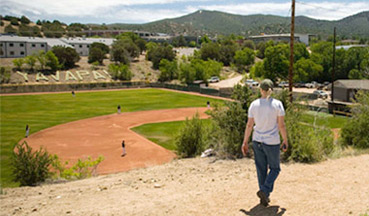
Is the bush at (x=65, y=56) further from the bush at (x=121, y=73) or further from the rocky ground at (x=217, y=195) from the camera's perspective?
the rocky ground at (x=217, y=195)

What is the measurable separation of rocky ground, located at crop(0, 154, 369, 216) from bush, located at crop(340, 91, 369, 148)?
8.49 m

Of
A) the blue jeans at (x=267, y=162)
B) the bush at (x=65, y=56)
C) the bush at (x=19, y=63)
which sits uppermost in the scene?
the bush at (x=65, y=56)

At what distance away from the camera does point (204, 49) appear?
123 m

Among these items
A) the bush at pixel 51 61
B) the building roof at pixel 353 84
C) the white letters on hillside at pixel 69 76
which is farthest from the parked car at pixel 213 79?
the building roof at pixel 353 84

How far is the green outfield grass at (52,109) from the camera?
104 ft

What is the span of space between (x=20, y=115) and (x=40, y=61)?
51.3 metres

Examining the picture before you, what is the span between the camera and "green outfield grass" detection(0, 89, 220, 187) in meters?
31.7

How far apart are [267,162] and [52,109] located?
45.4m

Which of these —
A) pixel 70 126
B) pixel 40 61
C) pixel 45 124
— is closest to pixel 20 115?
pixel 45 124

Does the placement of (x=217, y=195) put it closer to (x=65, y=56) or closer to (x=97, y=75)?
(x=97, y=75)

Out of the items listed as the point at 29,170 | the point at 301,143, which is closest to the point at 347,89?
the point at 301,143

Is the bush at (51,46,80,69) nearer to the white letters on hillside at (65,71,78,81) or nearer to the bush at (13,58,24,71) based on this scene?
the white letters on hillside at (65,71,78,81)

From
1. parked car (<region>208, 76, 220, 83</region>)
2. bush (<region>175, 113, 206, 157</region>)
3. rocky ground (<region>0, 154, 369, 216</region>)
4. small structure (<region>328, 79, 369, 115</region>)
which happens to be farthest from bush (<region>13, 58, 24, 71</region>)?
rocky ground (<region>0, 154, 369, 216</region>)

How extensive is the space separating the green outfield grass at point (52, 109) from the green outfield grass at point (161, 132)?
9311 mm
